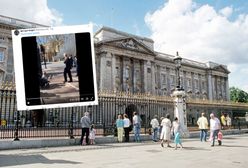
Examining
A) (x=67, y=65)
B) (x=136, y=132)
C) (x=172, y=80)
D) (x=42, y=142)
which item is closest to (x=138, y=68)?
(x=172, y=80)

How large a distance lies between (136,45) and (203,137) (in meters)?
34.8

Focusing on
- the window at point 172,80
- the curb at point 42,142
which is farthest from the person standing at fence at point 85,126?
the window at point 172,80

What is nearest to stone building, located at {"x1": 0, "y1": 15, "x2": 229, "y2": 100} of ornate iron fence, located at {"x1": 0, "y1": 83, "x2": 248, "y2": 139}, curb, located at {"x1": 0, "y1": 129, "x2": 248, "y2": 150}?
ornate iron fence, located at {"x1": 0, "y1": 83, "x2": 248, "y2": 139}

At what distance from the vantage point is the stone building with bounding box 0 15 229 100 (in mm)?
36094

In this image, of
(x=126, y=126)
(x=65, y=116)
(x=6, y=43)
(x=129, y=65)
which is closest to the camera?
(x=65, y=116)

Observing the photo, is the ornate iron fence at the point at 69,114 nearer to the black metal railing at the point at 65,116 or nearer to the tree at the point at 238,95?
the black metal railing at the point at 65,116

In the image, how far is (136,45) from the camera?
5022 cm

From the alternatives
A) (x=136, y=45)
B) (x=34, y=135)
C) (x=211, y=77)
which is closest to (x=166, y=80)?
(x=136, y=45)

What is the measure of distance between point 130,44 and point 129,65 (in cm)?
369

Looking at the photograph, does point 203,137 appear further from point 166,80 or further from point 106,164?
point 166,80

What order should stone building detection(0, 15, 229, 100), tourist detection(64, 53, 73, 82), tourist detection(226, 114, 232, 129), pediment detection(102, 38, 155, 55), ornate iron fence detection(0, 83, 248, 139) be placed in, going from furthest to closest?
1. pediment detection(102, 38, 155, 55)
2. stone building detection(0, 15, 229, 100)
3. tourist detection(226, 114, 232, 129)
4. ornate iron fence detection(0, 83, 248, 139)
5. tourist detection(64, 53, 73, 82)

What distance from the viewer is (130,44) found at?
162 ft

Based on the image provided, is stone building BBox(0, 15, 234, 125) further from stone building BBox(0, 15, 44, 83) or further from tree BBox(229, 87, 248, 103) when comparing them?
tree BBox(229, 87, 248, 103)

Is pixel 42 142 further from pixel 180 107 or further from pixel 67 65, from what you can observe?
pixel 180 107
